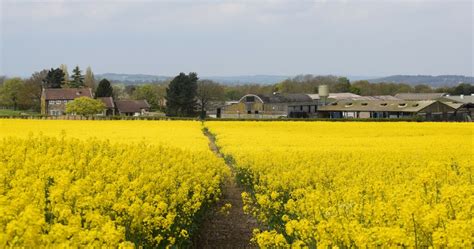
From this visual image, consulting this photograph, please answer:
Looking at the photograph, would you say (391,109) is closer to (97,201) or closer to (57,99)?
(57,99)

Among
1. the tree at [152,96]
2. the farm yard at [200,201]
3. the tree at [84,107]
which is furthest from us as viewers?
the tree at [152,96]

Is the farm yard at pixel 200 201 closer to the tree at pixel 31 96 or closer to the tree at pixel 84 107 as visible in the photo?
the tree at pixel 84 107

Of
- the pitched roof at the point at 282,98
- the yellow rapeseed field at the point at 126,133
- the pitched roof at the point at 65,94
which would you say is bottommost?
the yellow rapeseed field at the point at 126,133

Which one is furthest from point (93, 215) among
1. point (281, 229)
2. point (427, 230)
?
point (281, 229)

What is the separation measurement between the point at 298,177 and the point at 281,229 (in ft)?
12.1

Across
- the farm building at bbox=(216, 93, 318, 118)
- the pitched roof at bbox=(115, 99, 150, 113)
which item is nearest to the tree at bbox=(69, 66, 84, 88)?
the pitched roof at bbox=(115, 99, 150, 113)

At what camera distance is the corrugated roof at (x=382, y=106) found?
7106cm

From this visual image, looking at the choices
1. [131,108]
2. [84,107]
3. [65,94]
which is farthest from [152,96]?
[84,107]

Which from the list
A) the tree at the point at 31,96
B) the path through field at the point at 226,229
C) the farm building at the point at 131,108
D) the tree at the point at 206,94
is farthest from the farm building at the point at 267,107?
the path through field at the point at 226,229

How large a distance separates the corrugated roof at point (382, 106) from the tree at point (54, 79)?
181ft

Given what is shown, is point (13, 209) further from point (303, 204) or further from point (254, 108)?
point (254, 108)

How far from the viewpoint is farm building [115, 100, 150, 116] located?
95250 mm

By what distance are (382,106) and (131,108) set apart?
42.3 m

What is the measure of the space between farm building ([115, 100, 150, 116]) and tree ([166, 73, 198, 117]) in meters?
8.86
